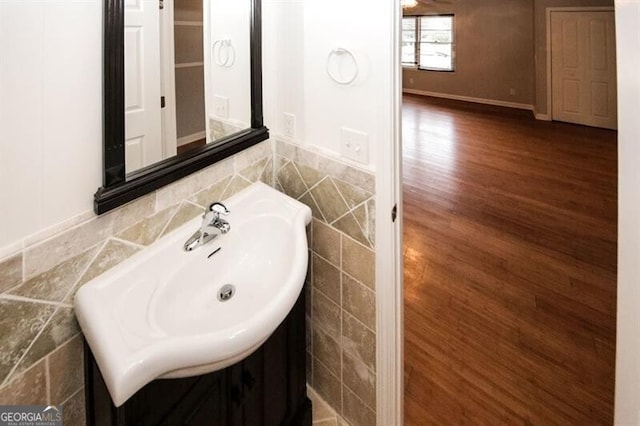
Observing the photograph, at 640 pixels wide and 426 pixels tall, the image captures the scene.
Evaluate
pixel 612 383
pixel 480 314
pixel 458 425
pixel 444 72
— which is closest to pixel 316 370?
pixel 458 425

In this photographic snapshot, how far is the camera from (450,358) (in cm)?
182

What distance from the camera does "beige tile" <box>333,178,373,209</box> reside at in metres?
1.25

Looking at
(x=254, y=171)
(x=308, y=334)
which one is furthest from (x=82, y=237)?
(x=308, y=334)

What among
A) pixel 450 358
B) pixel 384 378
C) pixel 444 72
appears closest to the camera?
pixel 384 378

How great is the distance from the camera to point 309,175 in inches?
56.3

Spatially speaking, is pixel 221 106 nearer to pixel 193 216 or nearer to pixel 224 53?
pixel 224 53

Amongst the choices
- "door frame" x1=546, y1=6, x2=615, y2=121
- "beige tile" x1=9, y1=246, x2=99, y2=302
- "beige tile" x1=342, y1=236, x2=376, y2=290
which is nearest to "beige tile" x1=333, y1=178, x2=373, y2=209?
"beige tile" x1=342, y1=236, x2=376, y2=290

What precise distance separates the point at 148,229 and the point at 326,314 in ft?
Result: 2.49

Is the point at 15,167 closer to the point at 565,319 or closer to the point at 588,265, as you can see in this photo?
the point at 565,319

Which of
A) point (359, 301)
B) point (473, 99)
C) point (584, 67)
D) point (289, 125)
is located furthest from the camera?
point (473, 99)

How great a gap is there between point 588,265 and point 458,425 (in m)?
1.65

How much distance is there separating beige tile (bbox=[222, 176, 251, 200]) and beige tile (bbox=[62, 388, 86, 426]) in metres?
0.71

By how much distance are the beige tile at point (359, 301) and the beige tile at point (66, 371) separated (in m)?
0.83

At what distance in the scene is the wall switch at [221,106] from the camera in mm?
1370
